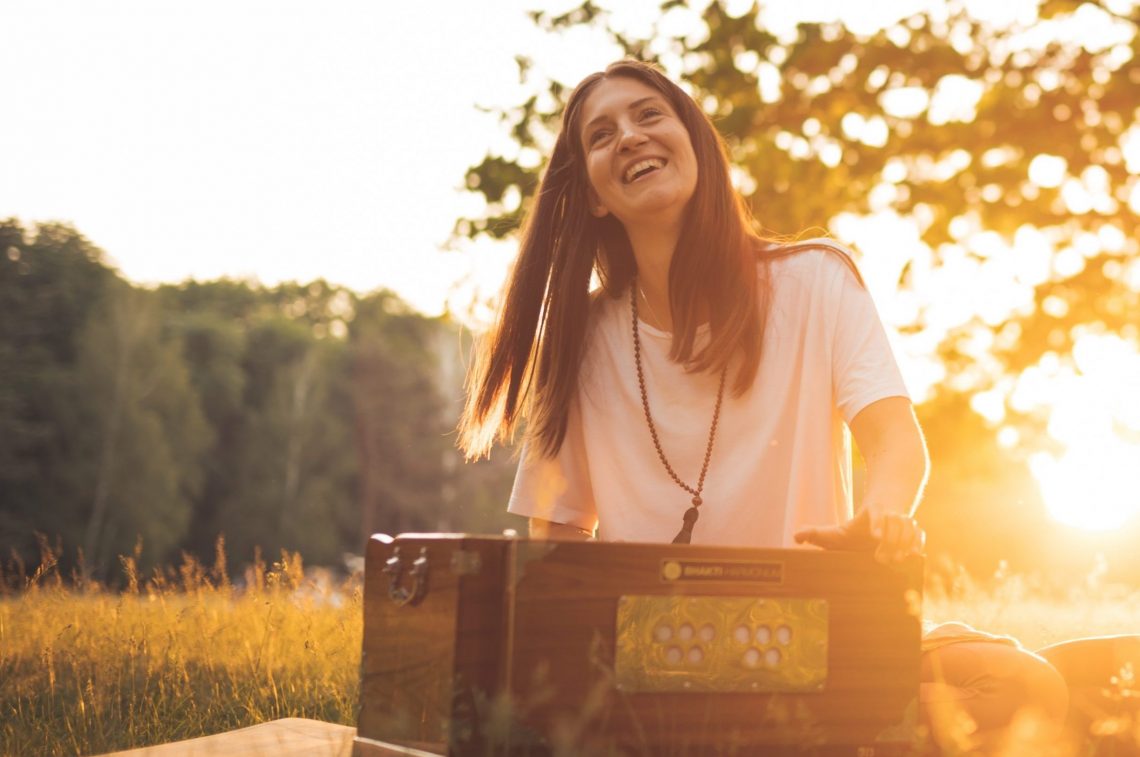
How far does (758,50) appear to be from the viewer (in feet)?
21.4

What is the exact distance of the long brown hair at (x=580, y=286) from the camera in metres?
2.85

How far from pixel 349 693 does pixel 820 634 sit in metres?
1.81

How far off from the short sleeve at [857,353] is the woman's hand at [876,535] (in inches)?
19.1

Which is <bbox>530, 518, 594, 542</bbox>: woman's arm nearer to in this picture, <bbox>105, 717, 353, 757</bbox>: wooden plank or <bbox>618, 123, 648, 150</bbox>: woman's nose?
<bbox>105, 717, 353, 757</bbox>: wooden plank

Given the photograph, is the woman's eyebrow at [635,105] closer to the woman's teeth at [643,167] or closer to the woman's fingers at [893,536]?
the woman's teeth at [643,167]

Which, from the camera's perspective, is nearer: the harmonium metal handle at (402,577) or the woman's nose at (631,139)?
the harmonium metal handle at (402,577)

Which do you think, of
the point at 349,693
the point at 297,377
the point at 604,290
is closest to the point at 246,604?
the point at 349,693

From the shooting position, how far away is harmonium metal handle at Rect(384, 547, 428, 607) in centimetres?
202

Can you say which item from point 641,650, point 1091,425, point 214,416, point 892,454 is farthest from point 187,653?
point 214,416

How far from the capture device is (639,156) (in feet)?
9.75

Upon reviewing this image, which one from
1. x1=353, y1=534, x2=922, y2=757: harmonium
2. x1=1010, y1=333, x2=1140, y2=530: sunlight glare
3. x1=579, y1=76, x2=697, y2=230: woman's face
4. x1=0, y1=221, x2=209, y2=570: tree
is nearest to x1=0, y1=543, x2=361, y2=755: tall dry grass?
x1=353, y1=534, x2=922, y2=757: harmonium

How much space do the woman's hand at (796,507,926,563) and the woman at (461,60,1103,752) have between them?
0.28 m

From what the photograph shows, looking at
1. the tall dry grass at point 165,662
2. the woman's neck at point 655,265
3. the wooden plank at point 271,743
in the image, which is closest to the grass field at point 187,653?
the tall dry grass at point 165,662

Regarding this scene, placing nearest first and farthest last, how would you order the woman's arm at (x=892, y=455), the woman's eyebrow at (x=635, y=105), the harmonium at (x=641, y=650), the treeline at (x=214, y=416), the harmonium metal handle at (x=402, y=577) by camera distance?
the harmonium at (x=641, y=650)
the harmonium metal handle at (x=402, y=577)
the woman's arm at (x=892, y=455)
the woman's eyebrow at (x=635, y=105)
the treeline at (x=214, y=416)
